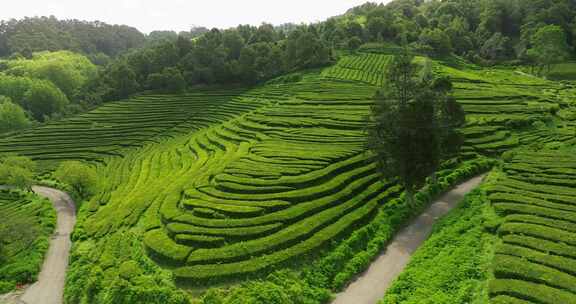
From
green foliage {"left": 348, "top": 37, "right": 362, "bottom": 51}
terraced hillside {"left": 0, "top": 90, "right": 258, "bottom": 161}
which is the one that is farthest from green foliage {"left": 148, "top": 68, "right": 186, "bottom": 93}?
green foliage {"left": 348, "top": 37, "right": 362, "bottom": 51}

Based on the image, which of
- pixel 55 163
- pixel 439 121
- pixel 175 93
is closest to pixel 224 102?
pixel 175 93

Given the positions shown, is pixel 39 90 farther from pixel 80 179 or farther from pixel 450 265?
pixel 450 265

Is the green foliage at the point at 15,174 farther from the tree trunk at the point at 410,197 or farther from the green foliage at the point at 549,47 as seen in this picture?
the green foliage at the point at 549,47

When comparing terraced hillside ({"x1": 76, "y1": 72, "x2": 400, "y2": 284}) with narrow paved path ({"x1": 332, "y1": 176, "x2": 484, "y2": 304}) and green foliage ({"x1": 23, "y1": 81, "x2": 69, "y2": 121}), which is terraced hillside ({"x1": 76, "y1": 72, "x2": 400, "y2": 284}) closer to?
narrow paved path ({"x1": 332, "y1": 176, "x2": 484, "y2": 304})

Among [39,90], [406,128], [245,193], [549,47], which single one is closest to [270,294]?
[245,193]

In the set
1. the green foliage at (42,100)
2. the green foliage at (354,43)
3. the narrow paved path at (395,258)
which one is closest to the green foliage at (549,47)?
the green foliage at (354,43)
